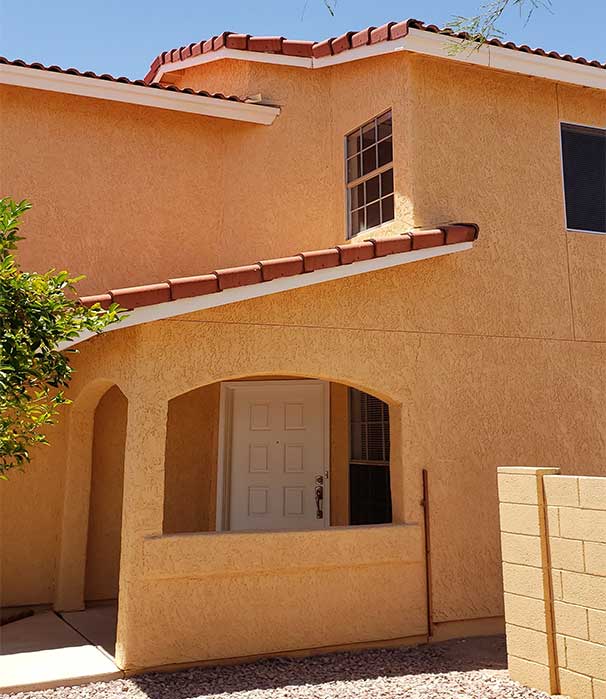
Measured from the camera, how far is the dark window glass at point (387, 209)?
942 centimetres

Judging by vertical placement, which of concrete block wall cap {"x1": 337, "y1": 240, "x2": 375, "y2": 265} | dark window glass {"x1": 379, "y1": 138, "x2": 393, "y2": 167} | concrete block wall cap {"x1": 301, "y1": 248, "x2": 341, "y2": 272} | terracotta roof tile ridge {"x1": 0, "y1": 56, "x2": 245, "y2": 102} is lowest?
concrete block wall cap {"x1": 301, "y1": 248, "x2": 341, "y2": 272}

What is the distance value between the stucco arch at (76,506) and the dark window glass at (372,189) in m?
4.50

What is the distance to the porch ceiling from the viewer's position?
6.64 metres

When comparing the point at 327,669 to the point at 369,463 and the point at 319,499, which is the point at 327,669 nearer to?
the point at 319,499

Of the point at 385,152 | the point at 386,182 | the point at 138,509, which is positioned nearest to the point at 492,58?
the point at 385,152

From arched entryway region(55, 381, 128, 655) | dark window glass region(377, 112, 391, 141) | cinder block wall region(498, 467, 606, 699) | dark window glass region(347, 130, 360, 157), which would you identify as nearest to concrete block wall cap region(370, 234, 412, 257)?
dark window glass region(377, 112, 391, 141)

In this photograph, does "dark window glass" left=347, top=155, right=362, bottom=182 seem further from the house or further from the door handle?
the door handle

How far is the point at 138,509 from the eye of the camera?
695 centimetres

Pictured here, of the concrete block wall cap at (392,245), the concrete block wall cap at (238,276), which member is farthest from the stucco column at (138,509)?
the concrete block wall cap at (392,245)

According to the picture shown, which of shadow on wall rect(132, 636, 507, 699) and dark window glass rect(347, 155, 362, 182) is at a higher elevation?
dark window glass rect(347, 155, 362, 182)

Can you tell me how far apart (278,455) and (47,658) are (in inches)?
145

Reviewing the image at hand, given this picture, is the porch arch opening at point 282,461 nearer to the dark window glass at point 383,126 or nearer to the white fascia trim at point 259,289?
the white fascia trim at point 259,289

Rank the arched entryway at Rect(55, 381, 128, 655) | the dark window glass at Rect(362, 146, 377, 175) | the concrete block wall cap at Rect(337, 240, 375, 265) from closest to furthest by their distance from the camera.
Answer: the concrete block wall cap at Rect(337, 240, 375, 265)
the arched entryway at Rect(55, 381, 128, 655)
the dark window glass at Rect(362, 146, 377, 175)

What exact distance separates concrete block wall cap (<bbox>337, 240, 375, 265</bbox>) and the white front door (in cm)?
251
